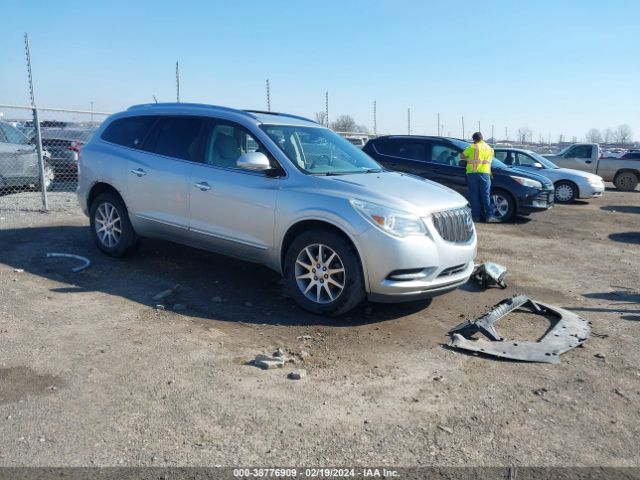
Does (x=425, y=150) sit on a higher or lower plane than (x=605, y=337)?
higher

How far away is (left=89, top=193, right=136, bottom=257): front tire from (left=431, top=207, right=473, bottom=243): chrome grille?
373cm

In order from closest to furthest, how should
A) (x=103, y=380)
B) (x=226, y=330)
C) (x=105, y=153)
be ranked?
(x=103, y=380) < (x=226, y=330) < (x=105, y=153)

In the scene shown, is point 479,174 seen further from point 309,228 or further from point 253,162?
point 253,162

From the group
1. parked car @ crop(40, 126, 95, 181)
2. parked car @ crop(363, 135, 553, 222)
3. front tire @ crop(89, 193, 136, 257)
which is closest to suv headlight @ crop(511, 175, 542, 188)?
parked car @ crop(363, 135, 553, 222)

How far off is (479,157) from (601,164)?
12532 mm

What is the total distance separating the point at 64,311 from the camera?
207 inches

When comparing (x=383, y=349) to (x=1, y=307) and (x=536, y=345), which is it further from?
(x=1, y=307)

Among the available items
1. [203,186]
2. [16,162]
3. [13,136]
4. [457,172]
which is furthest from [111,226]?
[457,172]

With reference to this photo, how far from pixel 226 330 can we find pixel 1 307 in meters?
2.18

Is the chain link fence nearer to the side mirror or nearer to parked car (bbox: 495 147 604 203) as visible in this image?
the side mirror

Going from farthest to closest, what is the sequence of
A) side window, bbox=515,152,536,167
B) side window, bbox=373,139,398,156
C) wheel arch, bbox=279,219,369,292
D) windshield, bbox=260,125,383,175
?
side window, bbox=515,152,536,167 → side window, bbox=373,139,398,156 → windshield, bbox=260,125,383,175 → wheel arch, bbox=279,219,369,292

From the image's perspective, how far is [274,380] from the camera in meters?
4.02

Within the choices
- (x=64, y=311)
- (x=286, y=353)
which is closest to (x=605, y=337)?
(x=286, y=353)

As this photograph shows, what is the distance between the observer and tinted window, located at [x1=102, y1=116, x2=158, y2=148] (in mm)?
6832
